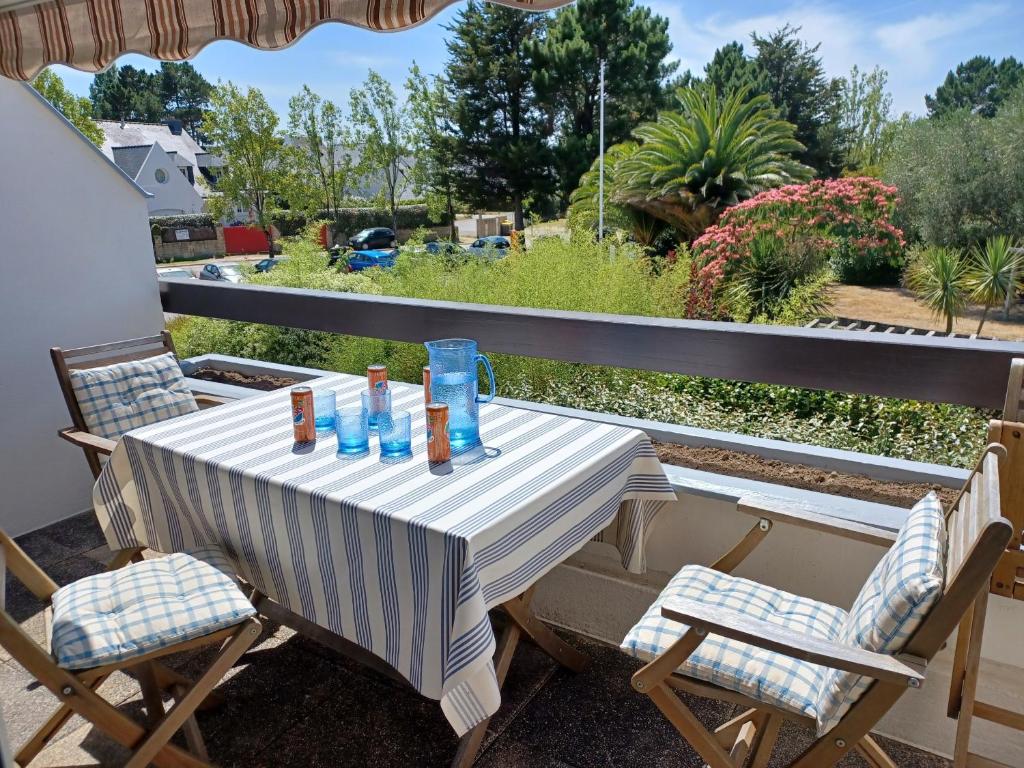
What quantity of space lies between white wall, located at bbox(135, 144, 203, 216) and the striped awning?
3383 cm

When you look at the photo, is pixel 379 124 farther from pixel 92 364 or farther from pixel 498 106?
pixel 92 364

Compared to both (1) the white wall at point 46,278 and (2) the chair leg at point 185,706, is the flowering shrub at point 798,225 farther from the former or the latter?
(2) the chair leg at point 185,706

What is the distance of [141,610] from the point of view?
1.83 m

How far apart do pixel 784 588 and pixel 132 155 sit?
130 feet

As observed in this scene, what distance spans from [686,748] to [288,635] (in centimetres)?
151

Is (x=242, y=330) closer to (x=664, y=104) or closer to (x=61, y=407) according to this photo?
(x=61, y=407)

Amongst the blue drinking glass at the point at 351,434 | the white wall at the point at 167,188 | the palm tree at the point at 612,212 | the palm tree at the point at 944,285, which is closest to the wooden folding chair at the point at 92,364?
the blue drinking glass at the point at 351,434

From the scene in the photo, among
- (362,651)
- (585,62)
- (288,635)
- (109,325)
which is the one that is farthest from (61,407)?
(585,62)

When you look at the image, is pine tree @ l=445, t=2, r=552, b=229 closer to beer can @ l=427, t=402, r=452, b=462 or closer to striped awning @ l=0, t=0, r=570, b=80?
striped awning @ l=0, t=0, r=570, b=80

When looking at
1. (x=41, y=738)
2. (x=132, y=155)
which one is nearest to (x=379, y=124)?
(x=132, y=155)

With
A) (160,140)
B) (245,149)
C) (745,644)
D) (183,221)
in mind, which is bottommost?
(745,644)

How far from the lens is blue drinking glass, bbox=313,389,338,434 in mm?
2275

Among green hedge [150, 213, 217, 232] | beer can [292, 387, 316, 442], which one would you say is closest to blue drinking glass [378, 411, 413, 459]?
beer can [292, 387, 316, 442]

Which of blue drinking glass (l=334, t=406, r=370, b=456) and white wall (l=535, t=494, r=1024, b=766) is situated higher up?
blue drinking glass (l=334, t=406, r=370, b=456)
